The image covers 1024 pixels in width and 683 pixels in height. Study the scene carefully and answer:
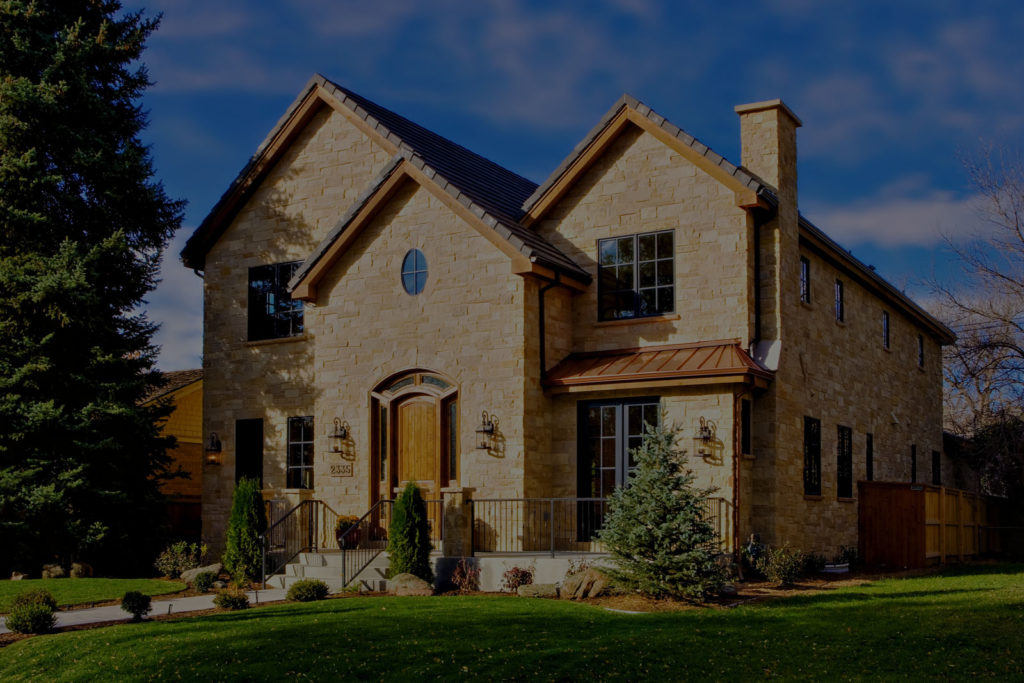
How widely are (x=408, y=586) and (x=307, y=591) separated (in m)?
1.58

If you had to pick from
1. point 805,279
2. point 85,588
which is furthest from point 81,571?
point 805,279

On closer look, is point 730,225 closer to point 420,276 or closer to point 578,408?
point 578,408

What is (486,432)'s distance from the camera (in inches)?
735

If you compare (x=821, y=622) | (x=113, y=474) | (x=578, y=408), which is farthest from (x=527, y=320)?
(x=113, y=474)

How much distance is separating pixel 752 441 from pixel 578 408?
3159 millimetres

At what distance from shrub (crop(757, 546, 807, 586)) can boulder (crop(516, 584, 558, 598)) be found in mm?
3578

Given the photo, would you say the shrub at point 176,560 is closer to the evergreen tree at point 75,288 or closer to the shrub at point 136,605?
the evergreen tree at point 75,288

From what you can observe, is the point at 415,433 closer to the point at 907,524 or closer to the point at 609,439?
the point at 609,439

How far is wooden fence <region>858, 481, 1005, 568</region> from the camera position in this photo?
2075 centimetres

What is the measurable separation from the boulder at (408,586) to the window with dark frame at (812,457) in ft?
24.8

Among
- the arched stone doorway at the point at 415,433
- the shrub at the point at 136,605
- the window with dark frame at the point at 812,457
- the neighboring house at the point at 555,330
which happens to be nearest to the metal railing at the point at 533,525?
the neighboring house at the point at 555,330

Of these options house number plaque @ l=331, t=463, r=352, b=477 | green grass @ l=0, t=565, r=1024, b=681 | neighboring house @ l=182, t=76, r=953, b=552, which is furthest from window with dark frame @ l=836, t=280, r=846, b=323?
house number plaque @ l=331, t=463, r=352, b=477

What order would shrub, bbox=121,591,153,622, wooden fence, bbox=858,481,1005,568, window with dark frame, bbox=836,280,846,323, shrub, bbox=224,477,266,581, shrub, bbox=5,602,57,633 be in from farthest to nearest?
1. window with dark frame, bbox=836,280,846,323
2. wooden fence, bbox=858,481,1005,568
3. shrub, bbox=224,477,266,581
4. shrub, bbox=121,591,153,622
5. shrub, bbox=5,602,57,633

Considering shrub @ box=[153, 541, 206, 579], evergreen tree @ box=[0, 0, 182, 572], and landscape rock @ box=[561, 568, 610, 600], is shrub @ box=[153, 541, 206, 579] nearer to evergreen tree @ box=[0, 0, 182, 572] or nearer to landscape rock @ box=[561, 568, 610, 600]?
evergreen tree @ box=[0, 0, 182, 572]
